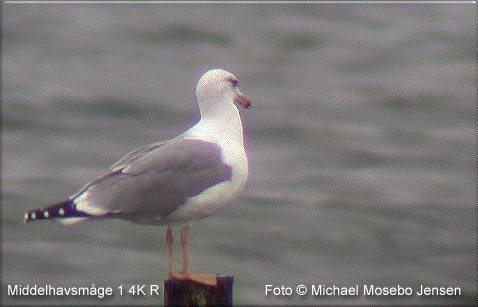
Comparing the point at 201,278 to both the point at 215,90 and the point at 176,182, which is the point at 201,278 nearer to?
the point at 176,182

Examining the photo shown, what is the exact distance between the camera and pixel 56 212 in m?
6.34

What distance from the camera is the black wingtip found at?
6.30 meters

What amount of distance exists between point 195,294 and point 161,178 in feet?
2.91

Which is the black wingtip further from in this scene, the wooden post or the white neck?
the white neck

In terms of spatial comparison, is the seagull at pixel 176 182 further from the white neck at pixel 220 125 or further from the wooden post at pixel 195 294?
the wooden post at pixel 195 294

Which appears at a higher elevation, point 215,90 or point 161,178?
point 215,90

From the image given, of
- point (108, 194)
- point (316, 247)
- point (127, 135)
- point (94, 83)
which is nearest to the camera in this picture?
point (108, 194)

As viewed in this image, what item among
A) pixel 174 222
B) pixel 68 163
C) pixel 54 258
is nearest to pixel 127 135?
pixel 68 163

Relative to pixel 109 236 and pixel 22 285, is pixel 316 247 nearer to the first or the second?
pixel 109 236

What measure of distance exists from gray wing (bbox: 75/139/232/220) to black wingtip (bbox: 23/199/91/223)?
209mm

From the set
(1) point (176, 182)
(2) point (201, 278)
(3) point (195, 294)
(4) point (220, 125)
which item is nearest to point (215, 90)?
(4) point (220, 125)

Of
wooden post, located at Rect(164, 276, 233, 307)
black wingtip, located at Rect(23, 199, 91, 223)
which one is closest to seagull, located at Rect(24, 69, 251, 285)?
black wingtip, located at Rect(23, 199, 91, 223)

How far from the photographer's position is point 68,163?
50.9 feet

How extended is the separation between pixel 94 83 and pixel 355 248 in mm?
5700
